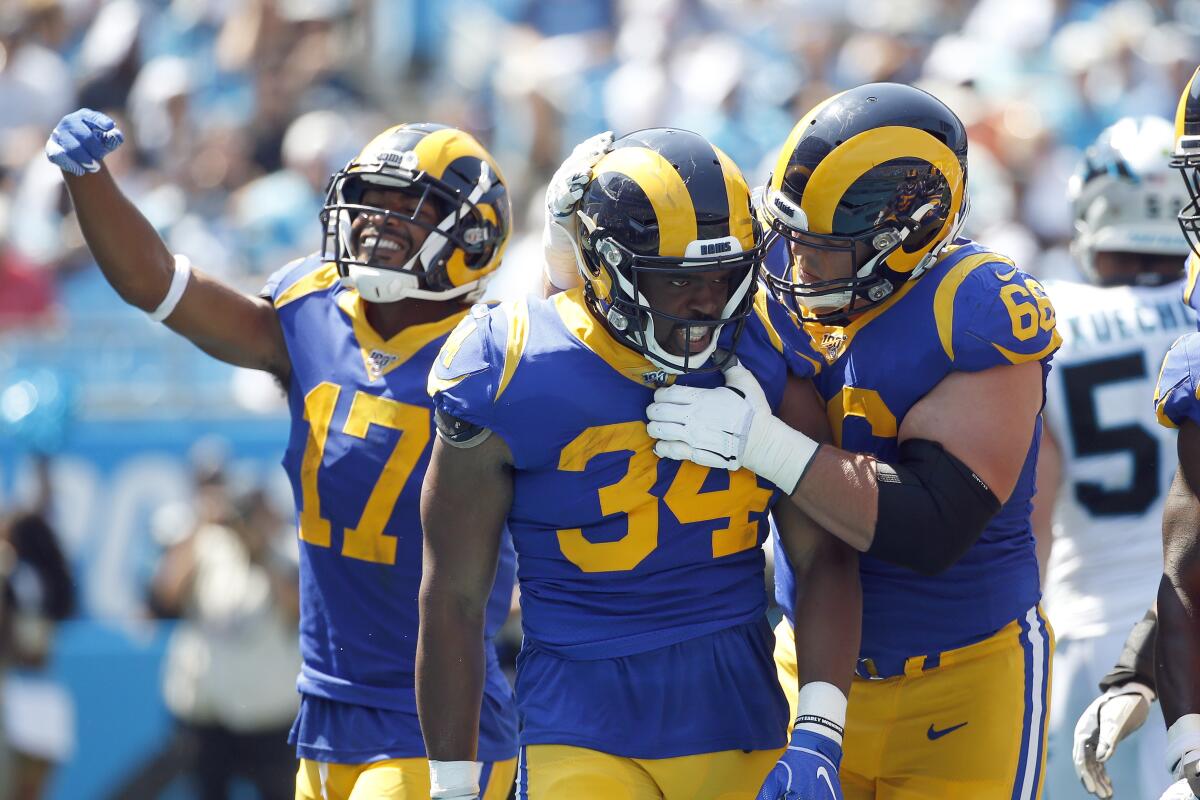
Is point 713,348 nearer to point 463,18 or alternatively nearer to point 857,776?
point 857,776

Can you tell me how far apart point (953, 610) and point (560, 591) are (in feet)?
2.71

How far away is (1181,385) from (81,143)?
241 centimetres

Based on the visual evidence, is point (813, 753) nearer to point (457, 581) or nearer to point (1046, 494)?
point (457, 581)

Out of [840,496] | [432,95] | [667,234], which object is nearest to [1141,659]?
[840,496]

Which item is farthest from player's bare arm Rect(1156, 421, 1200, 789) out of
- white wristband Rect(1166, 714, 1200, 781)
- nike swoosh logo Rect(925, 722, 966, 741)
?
nike swoosh logo Rect(925, 722, 966, 741)

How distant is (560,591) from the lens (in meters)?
3.16

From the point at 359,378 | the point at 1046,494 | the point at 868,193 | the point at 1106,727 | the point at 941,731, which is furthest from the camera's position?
the point at 1046,494

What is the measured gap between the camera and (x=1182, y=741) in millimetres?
3170

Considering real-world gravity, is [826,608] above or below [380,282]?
below

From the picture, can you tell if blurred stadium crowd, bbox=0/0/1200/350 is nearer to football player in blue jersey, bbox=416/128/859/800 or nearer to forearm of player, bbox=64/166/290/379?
forearm of player, bbox=64/166/290/379

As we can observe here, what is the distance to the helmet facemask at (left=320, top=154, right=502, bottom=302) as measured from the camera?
388 cm

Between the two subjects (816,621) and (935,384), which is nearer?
(816,621)

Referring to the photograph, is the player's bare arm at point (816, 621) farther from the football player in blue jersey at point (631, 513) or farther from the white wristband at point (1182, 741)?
the white wristband at point (1182, 741)

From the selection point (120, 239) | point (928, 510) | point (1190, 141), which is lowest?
point (928, 510)
